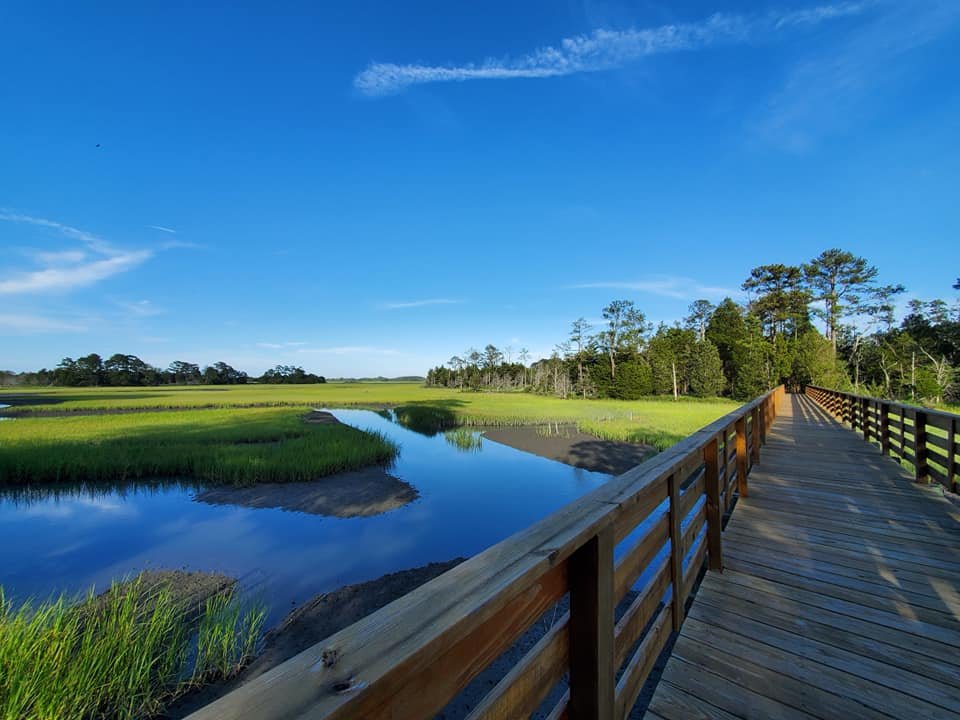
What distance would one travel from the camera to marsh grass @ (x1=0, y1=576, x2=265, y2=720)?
3207 millimetres

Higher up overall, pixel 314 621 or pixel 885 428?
pixel 885 428

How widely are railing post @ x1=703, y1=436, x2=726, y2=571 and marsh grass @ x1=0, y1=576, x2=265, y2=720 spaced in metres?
4.73

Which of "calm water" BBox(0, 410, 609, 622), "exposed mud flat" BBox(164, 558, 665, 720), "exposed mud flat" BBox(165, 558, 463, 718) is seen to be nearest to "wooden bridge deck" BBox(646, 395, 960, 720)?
"exposed mud flat" BBox(164, 558, 665, 720)

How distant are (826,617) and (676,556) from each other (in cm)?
120

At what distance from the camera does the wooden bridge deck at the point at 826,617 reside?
6.64 ft

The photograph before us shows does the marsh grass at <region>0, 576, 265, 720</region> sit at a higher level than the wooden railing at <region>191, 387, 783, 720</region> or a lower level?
lower

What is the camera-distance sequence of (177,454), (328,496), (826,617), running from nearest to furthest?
1. (826,617)
2. (328,496)
3. (177,454)

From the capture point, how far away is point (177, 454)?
13.7 meters

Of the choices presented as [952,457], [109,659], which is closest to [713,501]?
[952,457]

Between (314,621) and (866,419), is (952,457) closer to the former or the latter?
(866,419)

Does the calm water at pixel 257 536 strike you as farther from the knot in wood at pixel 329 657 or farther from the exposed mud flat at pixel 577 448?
the knot in wood at pixel 329 657

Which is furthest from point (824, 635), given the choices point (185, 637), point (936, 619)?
point (185, 637)

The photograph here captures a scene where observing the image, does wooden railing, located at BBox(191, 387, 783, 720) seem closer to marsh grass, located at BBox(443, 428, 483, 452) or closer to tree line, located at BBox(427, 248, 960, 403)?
marsh grass, located at BBox(443, 428, 483, 452)

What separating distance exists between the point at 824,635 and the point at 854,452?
7466 mm
